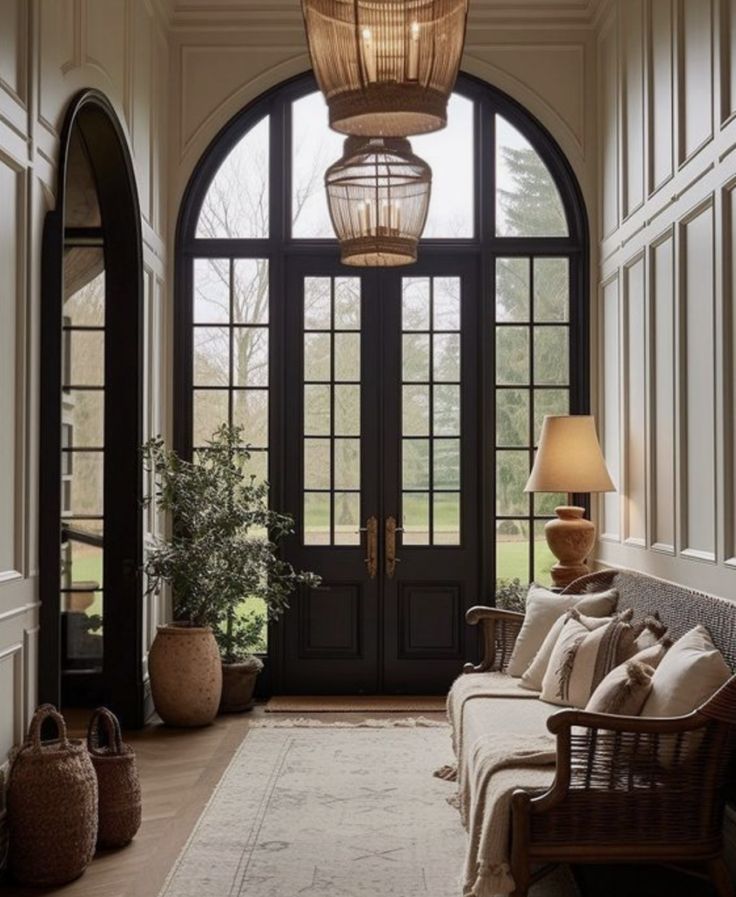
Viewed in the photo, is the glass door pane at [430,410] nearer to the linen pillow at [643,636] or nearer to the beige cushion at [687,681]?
the linen pillow at [643,636]

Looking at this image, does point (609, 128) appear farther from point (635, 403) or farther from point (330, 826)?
point (330, 826)

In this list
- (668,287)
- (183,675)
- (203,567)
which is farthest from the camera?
(203,567)

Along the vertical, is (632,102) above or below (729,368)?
above

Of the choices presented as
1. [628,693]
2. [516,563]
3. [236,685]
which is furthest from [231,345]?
[628,693]

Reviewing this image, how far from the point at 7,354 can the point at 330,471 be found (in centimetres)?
347

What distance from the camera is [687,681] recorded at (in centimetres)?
350

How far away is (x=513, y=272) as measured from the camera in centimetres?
733

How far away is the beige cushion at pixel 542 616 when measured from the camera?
16.9 ft

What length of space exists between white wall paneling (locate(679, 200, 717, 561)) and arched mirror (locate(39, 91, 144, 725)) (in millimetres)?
2732

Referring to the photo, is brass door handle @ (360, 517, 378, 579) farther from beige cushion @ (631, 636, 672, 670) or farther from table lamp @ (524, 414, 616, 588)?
beige cushion @ (631, 636, 672, 670)

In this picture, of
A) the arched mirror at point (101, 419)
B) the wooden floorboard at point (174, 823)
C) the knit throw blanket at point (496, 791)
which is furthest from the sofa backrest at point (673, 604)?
the arched mirror at point (101, 419)

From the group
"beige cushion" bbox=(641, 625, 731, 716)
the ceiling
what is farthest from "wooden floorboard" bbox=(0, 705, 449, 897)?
the ceiling

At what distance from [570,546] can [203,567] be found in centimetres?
205

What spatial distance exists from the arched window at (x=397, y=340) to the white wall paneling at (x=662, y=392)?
5.22ft
